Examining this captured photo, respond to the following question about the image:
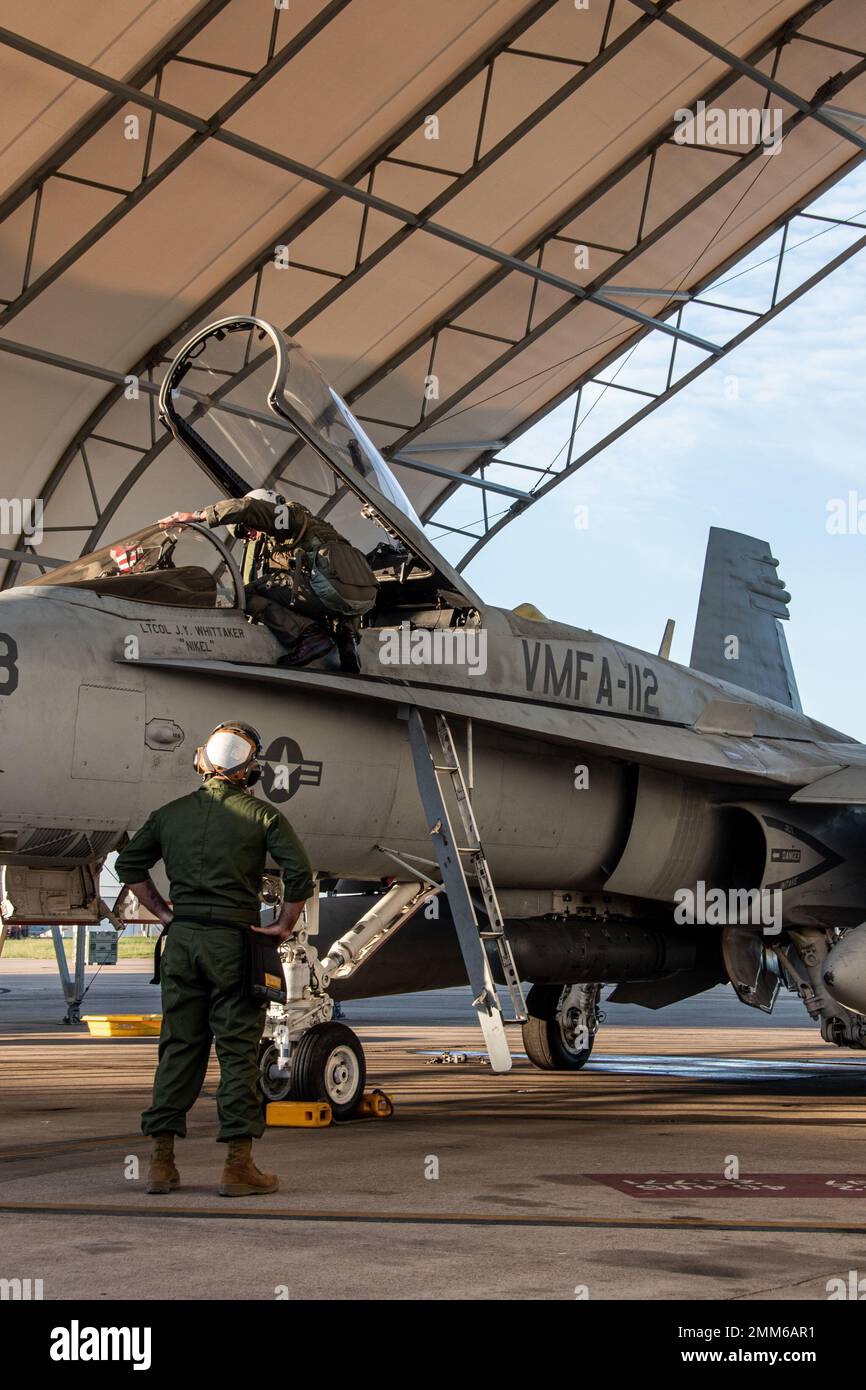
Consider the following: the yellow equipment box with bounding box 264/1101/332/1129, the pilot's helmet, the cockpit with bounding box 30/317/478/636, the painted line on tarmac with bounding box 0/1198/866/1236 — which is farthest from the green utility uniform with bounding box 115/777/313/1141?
the pilot's helmet

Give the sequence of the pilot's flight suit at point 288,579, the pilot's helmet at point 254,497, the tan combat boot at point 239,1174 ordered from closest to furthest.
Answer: the tan combat boot at point 239,1174 → the pilot's flight suit at point 288,579 → the pilot's helmet at point 254,497

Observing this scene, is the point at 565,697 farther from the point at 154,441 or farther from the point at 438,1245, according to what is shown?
the point at 154,441

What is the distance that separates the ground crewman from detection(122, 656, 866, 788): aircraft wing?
1902 mm

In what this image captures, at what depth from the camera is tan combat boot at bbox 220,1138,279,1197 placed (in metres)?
5.02

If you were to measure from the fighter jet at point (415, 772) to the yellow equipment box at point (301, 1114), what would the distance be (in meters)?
0.10

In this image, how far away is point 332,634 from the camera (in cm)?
775

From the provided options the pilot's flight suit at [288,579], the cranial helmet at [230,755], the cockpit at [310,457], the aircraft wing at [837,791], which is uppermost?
the cockpit at [310,457]

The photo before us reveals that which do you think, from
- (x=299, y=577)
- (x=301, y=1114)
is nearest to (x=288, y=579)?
(x=299, y=577)

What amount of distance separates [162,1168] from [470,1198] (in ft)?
3.59

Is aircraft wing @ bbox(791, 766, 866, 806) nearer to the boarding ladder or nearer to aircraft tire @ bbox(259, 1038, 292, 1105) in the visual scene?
the boarding ladder

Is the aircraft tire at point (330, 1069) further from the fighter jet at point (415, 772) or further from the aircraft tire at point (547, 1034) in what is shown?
the aircraft tire at point (547, 1034)

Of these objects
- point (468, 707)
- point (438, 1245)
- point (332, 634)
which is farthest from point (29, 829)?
point (438, 1245)

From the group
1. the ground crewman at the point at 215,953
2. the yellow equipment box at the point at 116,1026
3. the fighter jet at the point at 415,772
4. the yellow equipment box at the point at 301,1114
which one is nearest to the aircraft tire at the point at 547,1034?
the fighter jet at the point at 415,772

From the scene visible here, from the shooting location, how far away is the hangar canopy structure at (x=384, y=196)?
14.4 metres
